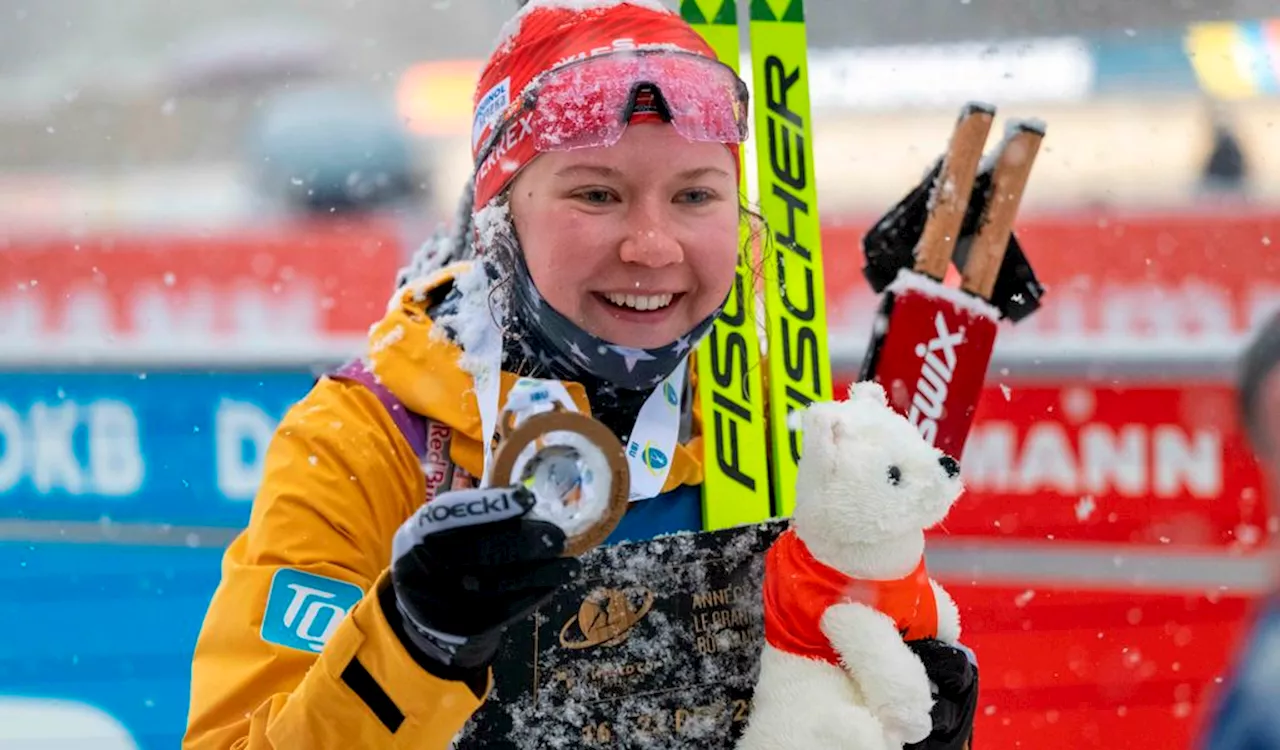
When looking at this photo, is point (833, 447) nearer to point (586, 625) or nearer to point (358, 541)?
point (586, 625)

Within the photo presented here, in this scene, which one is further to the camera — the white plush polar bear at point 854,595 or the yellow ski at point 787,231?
the yellow ski at point 787,231

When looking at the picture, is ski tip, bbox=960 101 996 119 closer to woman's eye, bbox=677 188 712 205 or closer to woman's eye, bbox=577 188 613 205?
woman's eye, bbox=677 188 712 205

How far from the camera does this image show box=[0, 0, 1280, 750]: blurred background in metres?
3.40

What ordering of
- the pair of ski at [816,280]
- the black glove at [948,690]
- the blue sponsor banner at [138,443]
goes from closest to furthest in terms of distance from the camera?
1. the black glove at [948,690]
2. the pair of ski at [816,280]
3. the blue sponsor banner at [138,443]

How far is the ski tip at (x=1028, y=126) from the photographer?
209 centimetres

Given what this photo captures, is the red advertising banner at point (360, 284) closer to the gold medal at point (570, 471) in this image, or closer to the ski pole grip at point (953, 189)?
the ski pole grip at point (953, 189)

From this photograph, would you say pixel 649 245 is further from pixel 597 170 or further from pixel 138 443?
pixel 138 443

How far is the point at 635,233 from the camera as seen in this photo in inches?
63.7

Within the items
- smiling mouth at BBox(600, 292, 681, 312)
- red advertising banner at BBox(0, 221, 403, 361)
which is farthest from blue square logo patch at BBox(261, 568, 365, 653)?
Answer: red advertising banner at BBox(0, 221, 403, 361)

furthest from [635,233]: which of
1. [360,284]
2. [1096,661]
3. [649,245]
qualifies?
[360,284]

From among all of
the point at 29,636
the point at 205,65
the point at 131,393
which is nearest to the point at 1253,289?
the point at 131,393

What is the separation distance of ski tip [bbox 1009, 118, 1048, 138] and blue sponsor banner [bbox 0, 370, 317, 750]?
2.34 meters

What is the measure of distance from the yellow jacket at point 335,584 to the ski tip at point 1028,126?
0.82 metres

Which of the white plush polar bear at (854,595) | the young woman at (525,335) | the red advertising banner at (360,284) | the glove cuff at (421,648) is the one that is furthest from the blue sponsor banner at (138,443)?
the glove cuff at (421,648)
